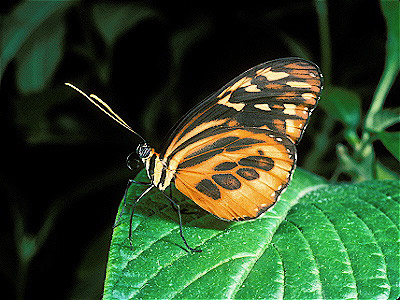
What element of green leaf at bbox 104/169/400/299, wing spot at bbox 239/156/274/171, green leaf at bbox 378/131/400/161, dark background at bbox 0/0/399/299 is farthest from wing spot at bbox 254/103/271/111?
dark background at bbox 0/0/399/299

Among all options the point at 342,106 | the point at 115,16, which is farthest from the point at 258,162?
the point at 115,16

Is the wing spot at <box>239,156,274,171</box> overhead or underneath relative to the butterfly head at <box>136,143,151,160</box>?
underneath

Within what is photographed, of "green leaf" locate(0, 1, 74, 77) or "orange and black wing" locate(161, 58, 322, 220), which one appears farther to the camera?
"green leaf" locate(0, 1, 74, 77)

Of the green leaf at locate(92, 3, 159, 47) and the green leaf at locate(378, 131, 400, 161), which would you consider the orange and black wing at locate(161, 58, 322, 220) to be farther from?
the green leaf at locate(92, 3, 159, 47)

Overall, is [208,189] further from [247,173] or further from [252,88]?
[252,88]

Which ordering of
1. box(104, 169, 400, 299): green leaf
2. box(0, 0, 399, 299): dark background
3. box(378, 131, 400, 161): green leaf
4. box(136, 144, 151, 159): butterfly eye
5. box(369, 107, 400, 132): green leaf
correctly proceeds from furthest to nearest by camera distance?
box(0, 0, 399, 299): dark background → box(369, 107, 400, 132): green leaf → box(378, 131, 400, 161): green leaf → box(136, 144, 151, 159): butterfly eye → box(104, 169, 400, 299): green leaf

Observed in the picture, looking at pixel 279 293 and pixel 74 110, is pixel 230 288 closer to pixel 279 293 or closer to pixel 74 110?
pixel 279 293
